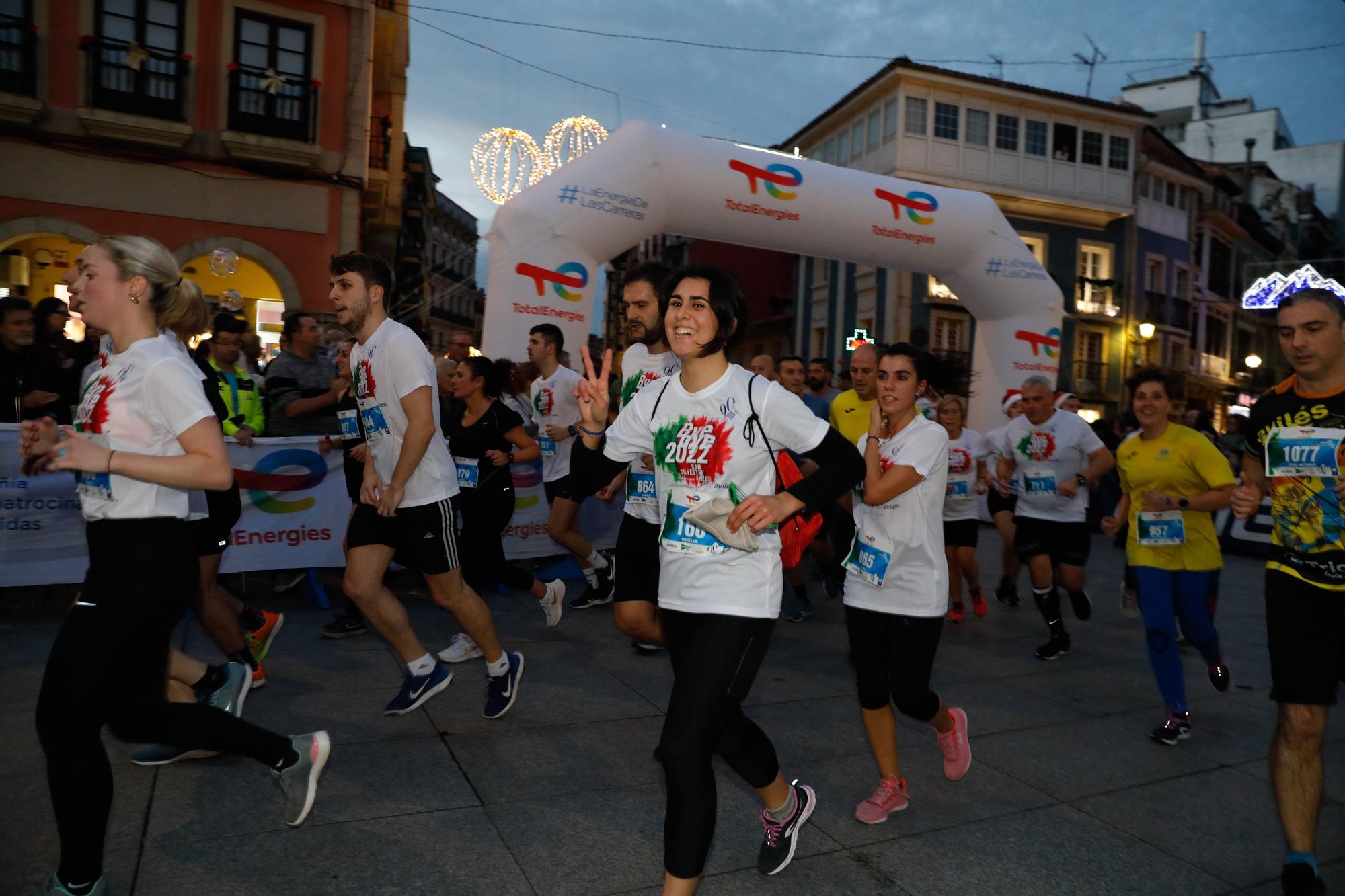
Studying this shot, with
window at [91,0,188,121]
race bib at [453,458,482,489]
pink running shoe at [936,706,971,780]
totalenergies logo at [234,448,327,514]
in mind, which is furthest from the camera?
window at [91,0,188,121]

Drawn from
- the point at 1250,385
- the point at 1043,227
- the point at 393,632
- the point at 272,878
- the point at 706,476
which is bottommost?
the point at 272,878

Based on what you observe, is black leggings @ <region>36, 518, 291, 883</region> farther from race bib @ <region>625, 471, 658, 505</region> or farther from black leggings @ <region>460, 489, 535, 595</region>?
black leggings @ <region>460, 489, 535, 595</region>

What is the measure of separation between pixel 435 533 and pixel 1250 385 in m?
46.1

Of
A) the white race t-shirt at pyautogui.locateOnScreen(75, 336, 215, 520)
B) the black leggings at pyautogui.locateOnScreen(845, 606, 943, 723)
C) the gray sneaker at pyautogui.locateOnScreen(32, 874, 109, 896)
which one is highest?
the white race t-shirt at pyautogui.locateOnScreen(75, 336, 215, 520)

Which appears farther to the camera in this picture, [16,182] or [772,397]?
[16,182]

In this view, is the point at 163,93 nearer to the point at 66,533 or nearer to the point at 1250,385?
the point at 66,533

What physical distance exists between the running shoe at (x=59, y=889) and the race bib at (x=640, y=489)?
99.2 inches

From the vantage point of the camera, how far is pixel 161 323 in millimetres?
2965

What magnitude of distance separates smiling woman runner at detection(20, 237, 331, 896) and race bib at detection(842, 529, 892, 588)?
2310 millimetres

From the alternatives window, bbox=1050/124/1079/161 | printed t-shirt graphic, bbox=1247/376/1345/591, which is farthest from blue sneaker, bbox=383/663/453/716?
window, bbox=1050/124/1079/161

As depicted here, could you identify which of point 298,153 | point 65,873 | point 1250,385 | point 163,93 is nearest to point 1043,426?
point 65,873

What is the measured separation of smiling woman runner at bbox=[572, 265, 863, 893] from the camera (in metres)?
2.62

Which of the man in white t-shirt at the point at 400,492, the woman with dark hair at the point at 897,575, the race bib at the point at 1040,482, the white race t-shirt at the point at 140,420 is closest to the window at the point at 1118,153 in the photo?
the race bib at the point at 1040,482

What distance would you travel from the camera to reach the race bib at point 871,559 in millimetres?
3730
